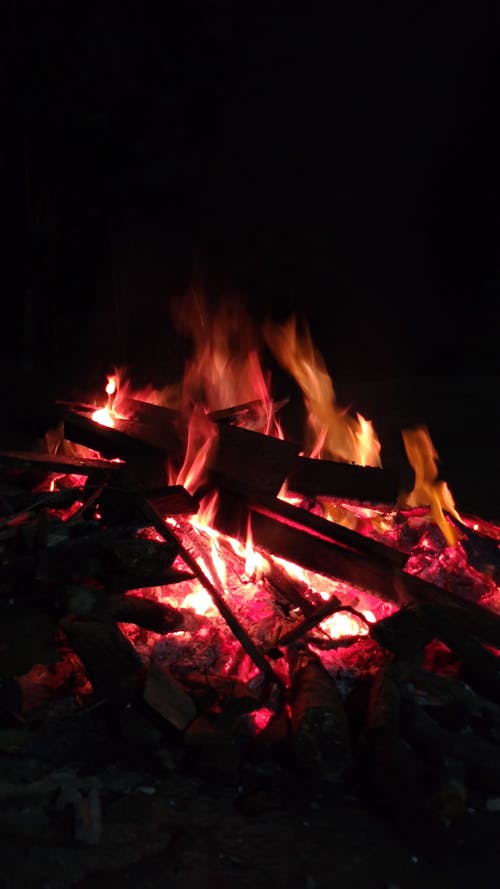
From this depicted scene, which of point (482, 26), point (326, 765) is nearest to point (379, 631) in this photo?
point (326, 765)

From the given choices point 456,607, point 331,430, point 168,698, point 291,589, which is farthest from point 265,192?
point 168,698

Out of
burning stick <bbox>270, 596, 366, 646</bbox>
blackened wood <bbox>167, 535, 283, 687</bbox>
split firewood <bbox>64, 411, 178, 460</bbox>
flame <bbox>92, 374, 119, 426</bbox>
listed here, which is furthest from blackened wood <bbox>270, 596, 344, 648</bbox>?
flame <bbox>92, 374, 119, 426</bbox>

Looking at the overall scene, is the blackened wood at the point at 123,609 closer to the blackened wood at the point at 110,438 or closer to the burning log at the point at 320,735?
the burning log at the point at 320,735

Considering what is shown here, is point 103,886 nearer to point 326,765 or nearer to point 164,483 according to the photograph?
point 326,765

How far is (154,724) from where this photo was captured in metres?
2.92

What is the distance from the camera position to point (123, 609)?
11.5ft

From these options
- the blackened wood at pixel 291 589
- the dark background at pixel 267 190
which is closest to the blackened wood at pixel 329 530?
the blackened wood at pixel 291 589

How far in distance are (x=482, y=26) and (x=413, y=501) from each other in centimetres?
682

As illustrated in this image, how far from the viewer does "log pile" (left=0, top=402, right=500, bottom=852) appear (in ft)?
9.19

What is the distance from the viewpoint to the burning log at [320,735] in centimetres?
277

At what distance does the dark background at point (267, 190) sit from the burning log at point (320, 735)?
524 cm

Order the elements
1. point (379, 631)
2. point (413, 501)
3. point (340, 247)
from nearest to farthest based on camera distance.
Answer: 1. point (379, 631)
2. point (413, 501)
3. point (340, 247)

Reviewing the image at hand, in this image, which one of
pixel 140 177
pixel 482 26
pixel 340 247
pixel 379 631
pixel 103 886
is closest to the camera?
pixel 103 886

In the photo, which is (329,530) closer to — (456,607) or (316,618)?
(316,618)
